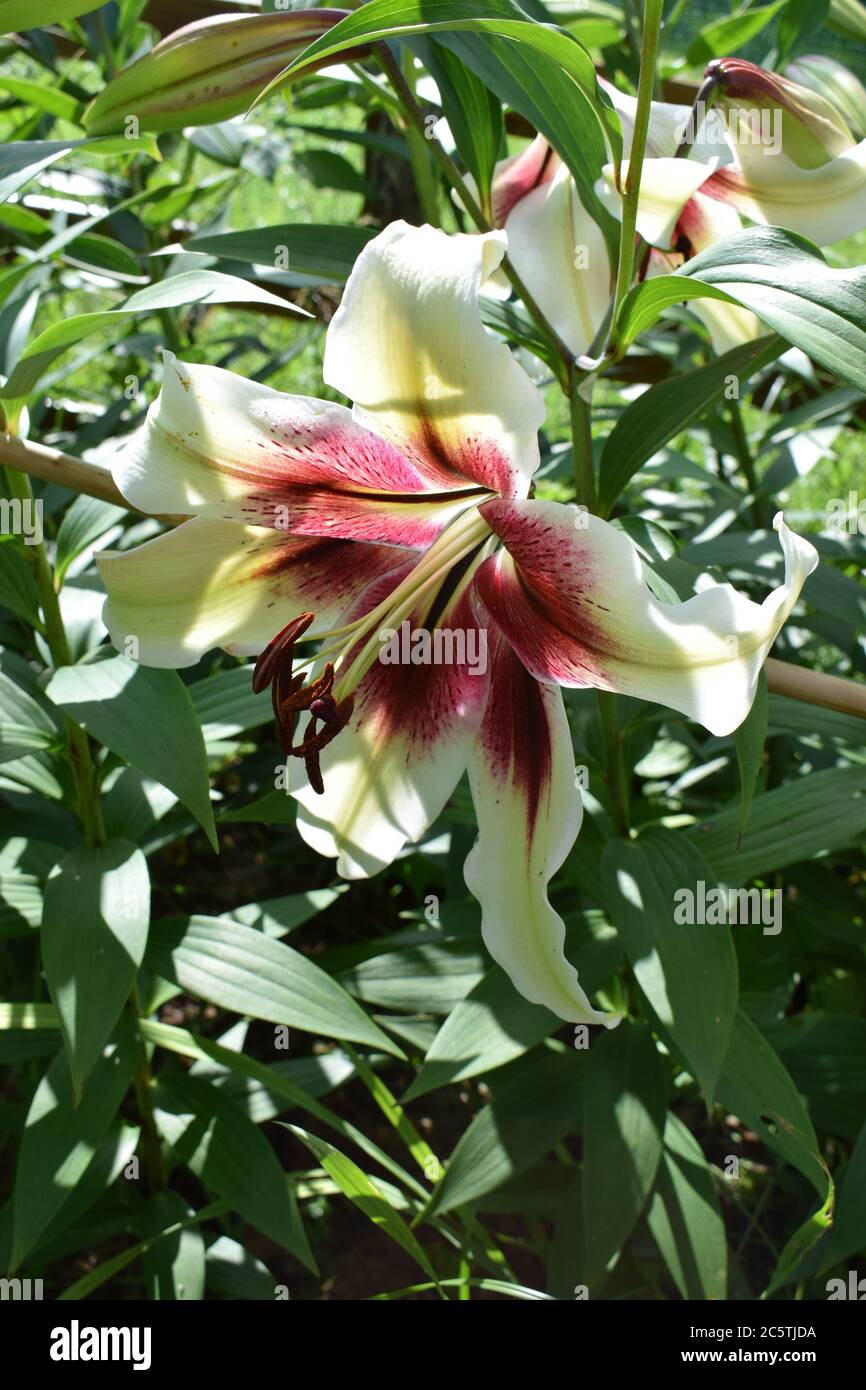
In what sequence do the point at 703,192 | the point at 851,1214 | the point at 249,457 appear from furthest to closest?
the point at 851,1214 < the point at 703,192 < the point at 249,457

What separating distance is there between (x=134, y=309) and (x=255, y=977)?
54 cm

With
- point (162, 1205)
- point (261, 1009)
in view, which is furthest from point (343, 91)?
point (162, 1205)

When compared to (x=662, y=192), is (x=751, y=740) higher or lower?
lower

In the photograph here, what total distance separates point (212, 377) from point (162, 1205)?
86cm

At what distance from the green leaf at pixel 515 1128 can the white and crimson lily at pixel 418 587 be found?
1.30 feet

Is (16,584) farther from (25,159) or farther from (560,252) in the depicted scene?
(560,252)

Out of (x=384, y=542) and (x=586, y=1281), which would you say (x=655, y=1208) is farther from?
(x=384, y=542)

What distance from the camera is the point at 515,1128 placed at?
3.59ft

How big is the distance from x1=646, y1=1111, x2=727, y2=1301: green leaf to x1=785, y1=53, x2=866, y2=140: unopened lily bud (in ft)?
2.82

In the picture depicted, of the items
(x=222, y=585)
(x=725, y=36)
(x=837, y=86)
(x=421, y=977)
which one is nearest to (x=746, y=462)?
(x=725, y=36)

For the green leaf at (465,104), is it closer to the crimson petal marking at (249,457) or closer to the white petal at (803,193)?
the white petal at (803,193)

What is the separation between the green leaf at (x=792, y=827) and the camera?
1.03 m

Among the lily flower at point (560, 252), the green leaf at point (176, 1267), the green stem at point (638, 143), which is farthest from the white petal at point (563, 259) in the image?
the green leaf at point (176, 1267)

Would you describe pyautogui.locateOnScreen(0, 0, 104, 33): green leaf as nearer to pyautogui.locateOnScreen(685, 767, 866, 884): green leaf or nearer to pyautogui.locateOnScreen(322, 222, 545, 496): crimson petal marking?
pyautogui.locateOnScreen(322, 222, 545, 496): crimson petal marking
